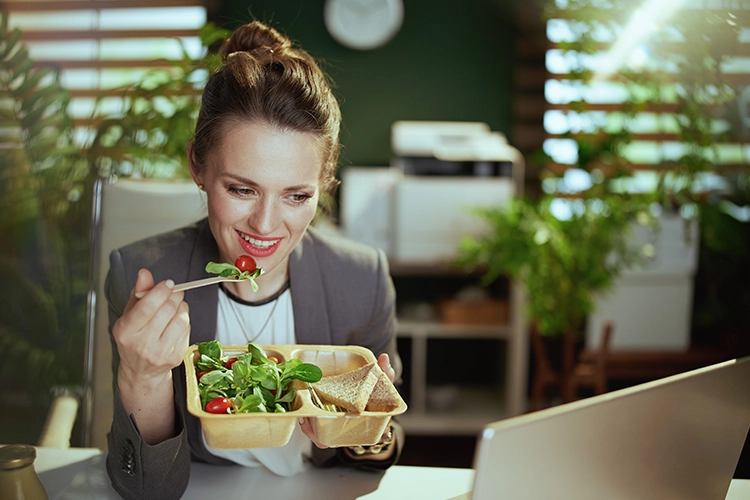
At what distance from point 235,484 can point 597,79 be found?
2659mm

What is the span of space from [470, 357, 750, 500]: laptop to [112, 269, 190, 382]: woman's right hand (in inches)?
17.5

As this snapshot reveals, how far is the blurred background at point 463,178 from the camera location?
2.13 m

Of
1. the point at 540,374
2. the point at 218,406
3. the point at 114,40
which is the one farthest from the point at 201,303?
the point at 114,40

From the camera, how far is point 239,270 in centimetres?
104

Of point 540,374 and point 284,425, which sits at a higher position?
point 284,425

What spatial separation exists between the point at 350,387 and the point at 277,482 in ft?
1.10

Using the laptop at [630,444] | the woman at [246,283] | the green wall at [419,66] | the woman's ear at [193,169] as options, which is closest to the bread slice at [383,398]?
the woman at [246,283]

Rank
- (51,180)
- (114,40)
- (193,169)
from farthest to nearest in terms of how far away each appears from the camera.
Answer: (114,40)
(51,180)
(193,169)

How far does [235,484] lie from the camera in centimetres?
109

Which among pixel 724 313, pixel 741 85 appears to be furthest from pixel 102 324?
pixel 724 313

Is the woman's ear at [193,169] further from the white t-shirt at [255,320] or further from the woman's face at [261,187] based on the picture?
the white t-shirt at [255,320]

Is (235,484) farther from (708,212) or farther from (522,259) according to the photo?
(708,212)

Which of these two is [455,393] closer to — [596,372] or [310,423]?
[596,372]

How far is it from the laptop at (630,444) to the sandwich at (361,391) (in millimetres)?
221
